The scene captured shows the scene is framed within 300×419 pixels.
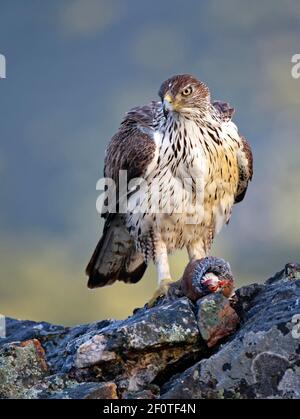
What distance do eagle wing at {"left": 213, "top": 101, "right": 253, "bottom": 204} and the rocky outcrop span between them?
3373mm

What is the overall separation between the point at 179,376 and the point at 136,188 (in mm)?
3860

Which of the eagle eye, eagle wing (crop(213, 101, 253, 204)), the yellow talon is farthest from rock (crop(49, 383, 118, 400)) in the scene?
eagle wing (crop(213, 101, 253, 204))

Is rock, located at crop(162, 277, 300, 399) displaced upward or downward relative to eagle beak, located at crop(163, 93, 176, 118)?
downward

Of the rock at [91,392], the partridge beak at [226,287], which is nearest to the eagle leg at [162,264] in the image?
the partridge beak at [226,287]

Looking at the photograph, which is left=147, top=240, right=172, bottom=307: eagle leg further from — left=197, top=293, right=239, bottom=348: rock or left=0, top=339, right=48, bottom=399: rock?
left=0, top=339, right=48, bottom=399: rock

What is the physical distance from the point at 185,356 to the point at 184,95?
156 inches

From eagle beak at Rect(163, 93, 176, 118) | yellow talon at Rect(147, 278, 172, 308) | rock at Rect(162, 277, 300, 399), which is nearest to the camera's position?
rock at Rect(162, 277, 300, 399)

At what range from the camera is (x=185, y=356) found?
7070 mm

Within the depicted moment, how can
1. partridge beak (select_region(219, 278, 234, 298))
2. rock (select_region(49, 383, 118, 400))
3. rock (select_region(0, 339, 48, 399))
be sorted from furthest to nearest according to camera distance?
partridge beak (select_region(219, 278, 234, 298)) → rock (select_region(0, 339, 48, 399)) → rock (select_region(49, 383, 118, 400))

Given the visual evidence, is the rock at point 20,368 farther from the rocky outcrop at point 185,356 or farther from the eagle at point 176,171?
the eagle at point 176,171

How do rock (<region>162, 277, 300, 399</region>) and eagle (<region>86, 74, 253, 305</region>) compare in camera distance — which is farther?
eagle (<region>86, 74, 253, 305</region>)

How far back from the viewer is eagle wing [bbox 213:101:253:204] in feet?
35.4

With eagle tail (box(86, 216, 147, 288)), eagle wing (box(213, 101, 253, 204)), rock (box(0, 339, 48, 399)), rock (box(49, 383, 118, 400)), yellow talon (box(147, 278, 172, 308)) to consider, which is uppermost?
eagle wing (box(213, 101, 253, 204))

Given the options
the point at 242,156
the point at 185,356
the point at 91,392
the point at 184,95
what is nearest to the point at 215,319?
the point at 185,356
